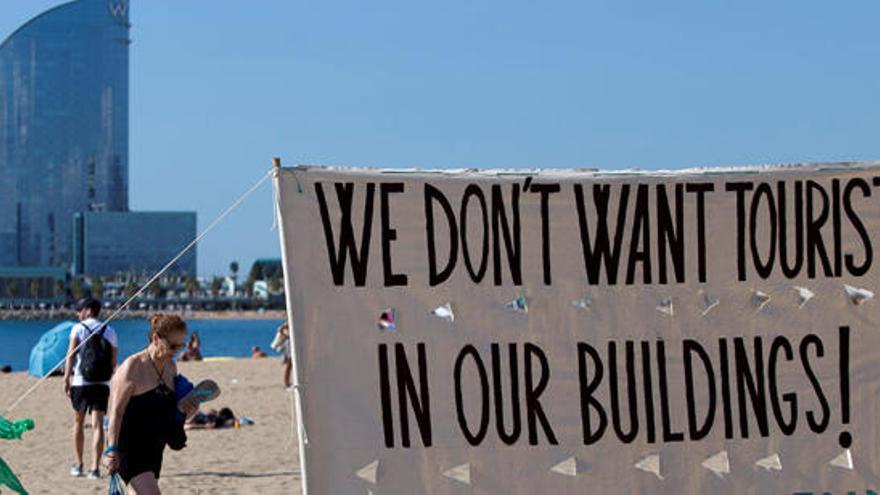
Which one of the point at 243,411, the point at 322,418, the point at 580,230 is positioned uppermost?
the point at 580,230

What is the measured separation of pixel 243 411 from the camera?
56.7 ft

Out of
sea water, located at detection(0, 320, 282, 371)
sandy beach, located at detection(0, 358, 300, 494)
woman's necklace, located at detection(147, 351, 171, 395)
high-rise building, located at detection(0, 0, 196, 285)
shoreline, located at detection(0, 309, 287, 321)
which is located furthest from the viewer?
high-rise building, located at detection(0, 0, 196, 285)

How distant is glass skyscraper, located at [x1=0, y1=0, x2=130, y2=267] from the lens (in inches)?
7274

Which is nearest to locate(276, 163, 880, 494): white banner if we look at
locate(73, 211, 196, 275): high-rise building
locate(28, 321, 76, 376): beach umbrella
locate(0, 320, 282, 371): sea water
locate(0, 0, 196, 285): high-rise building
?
locate(28, 321, 76, 376): beach umbrella

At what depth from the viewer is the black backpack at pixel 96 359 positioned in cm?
923

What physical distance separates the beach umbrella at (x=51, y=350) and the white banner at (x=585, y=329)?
40.6 ft

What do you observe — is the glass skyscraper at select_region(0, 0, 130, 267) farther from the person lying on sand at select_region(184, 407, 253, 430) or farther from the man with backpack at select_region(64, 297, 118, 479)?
the man with backpack at select_region(64, 297, 118, 479)

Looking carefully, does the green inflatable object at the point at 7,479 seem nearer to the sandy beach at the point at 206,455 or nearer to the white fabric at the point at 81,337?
the sandy beach at the point at 206,455

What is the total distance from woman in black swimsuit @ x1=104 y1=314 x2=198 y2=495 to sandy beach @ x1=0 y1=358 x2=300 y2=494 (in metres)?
3.19

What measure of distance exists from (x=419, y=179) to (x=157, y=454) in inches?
73.5

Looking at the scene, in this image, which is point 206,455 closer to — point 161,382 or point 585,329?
point 161,382

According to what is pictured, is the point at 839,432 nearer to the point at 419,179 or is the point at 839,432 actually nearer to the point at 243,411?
the point at 419,179

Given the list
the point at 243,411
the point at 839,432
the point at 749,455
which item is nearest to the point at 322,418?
the point at 749,455

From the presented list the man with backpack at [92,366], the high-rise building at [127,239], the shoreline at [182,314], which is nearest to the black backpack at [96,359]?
the man with backpack at [92,366]
